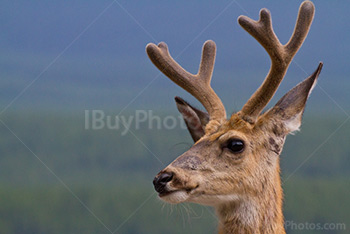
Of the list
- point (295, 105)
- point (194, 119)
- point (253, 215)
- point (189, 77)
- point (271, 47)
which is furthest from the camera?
point (189, 77)

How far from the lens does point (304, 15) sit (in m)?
5.26

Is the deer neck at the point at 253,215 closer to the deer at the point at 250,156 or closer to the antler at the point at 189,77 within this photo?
the deer at the point at 250,156

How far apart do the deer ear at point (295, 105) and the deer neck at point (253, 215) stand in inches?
22.1

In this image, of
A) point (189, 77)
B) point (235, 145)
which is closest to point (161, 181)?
point (235, 145)

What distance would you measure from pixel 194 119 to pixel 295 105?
3.79 feet

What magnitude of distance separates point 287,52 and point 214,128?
3.26 feet

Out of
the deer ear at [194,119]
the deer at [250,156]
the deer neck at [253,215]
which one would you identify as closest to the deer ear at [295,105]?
the deer at [250,156]

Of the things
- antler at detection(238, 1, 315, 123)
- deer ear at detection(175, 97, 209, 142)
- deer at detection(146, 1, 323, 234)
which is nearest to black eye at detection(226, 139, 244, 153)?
deer at detection(146, 1, 323, 234)

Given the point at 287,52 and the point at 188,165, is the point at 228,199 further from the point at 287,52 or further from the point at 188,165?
the point at 287,52

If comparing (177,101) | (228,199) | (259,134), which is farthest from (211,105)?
(228,199)

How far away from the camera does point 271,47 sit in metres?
5.24

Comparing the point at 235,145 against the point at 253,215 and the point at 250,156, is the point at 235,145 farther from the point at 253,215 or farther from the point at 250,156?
the point at 253,215

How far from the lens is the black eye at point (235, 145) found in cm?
483

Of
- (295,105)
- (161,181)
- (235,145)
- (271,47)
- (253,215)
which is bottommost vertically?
(161,181)
